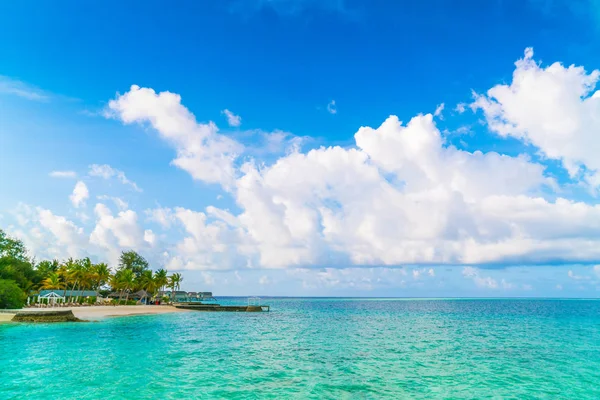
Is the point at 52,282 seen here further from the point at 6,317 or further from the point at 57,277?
the point at 6,317

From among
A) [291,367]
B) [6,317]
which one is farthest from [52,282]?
[291,367]

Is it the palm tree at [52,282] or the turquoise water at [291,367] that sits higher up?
the palm tree at [52,282]

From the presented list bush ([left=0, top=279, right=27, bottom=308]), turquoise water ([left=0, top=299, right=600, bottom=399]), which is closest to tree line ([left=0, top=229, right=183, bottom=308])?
bush ([left=0, top=279, right=27, bottom=308])

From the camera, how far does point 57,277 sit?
282 ft

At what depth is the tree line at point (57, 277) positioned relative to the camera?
63.6m

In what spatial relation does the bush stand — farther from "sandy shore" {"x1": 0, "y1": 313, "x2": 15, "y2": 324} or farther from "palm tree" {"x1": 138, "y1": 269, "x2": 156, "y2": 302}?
"palm tree" {"x1": 138, "y1": 269, "x2": 156, "y2": 302}

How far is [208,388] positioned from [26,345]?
22265 millimetres

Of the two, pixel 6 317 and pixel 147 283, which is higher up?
pixel 147 283

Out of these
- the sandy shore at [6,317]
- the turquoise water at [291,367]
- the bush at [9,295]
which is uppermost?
the bush at [9,295]

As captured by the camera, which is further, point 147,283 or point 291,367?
→ point 147,283

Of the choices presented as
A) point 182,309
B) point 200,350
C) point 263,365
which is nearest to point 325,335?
point 200,350

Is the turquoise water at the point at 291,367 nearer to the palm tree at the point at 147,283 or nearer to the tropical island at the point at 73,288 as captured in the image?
the tropical island at the point at 73,288

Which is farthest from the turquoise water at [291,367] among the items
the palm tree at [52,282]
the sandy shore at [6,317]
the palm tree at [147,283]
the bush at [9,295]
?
the palm tree at [147,283]

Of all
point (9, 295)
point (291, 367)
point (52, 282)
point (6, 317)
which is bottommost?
point (291, 367)
